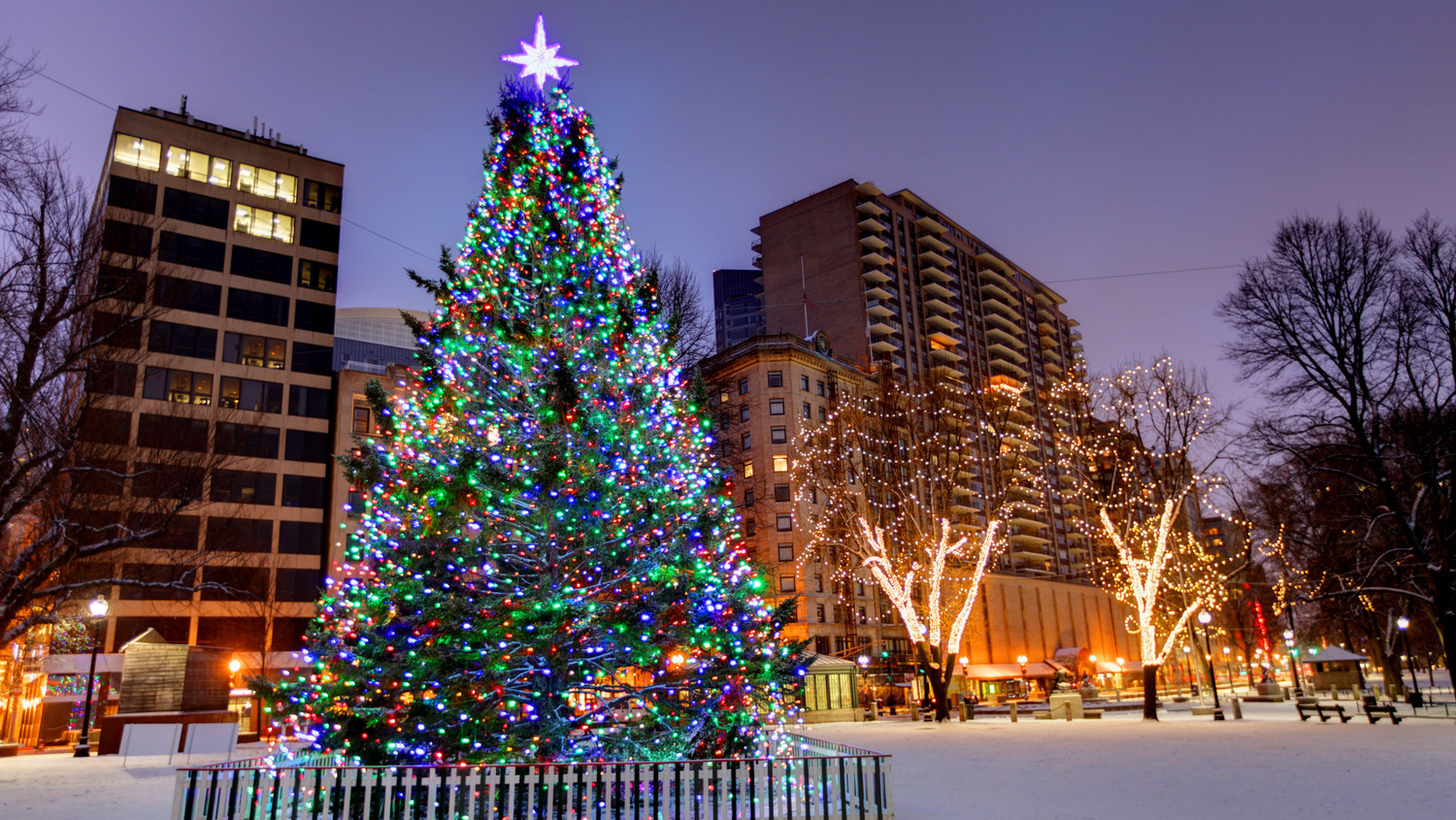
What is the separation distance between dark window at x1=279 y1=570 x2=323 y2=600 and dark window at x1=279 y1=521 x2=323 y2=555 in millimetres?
1205

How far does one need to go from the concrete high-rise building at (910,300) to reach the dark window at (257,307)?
39740 millimetres

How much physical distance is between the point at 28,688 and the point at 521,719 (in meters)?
40.5

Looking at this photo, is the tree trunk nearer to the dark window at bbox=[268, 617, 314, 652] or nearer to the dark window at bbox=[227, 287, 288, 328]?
the dark window at bbox=[268, 617, 314, 652]

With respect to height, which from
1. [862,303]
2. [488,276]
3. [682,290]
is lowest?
[488,276]

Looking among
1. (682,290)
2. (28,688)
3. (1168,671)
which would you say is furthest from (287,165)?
(1168,671)

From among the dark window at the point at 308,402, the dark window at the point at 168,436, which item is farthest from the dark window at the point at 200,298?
the dark window at the point at 168,436

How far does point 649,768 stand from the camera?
33.3 ft

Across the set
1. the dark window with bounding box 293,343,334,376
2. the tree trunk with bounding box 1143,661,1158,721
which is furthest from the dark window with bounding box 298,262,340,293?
the tree trunk with bounding box 1143,661,1158,721

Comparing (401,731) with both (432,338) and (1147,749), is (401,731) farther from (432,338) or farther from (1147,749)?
(1147,749)

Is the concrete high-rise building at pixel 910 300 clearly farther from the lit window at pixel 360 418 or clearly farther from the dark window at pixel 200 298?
the dark window at pixel 200 298

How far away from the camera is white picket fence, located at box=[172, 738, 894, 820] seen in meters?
9.65

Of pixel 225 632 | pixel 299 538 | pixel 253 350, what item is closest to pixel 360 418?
pixel 253 350

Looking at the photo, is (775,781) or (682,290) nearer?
(775,781)

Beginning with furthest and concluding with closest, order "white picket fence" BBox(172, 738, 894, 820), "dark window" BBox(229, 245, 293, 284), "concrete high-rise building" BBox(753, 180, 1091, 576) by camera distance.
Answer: "concrete high-rise building" BBox(753, 180, 1091, 576) → "dark window" BBox(229, 245, 293, 284) → "white picket fence" BBox(172, 738, 894, 820)
